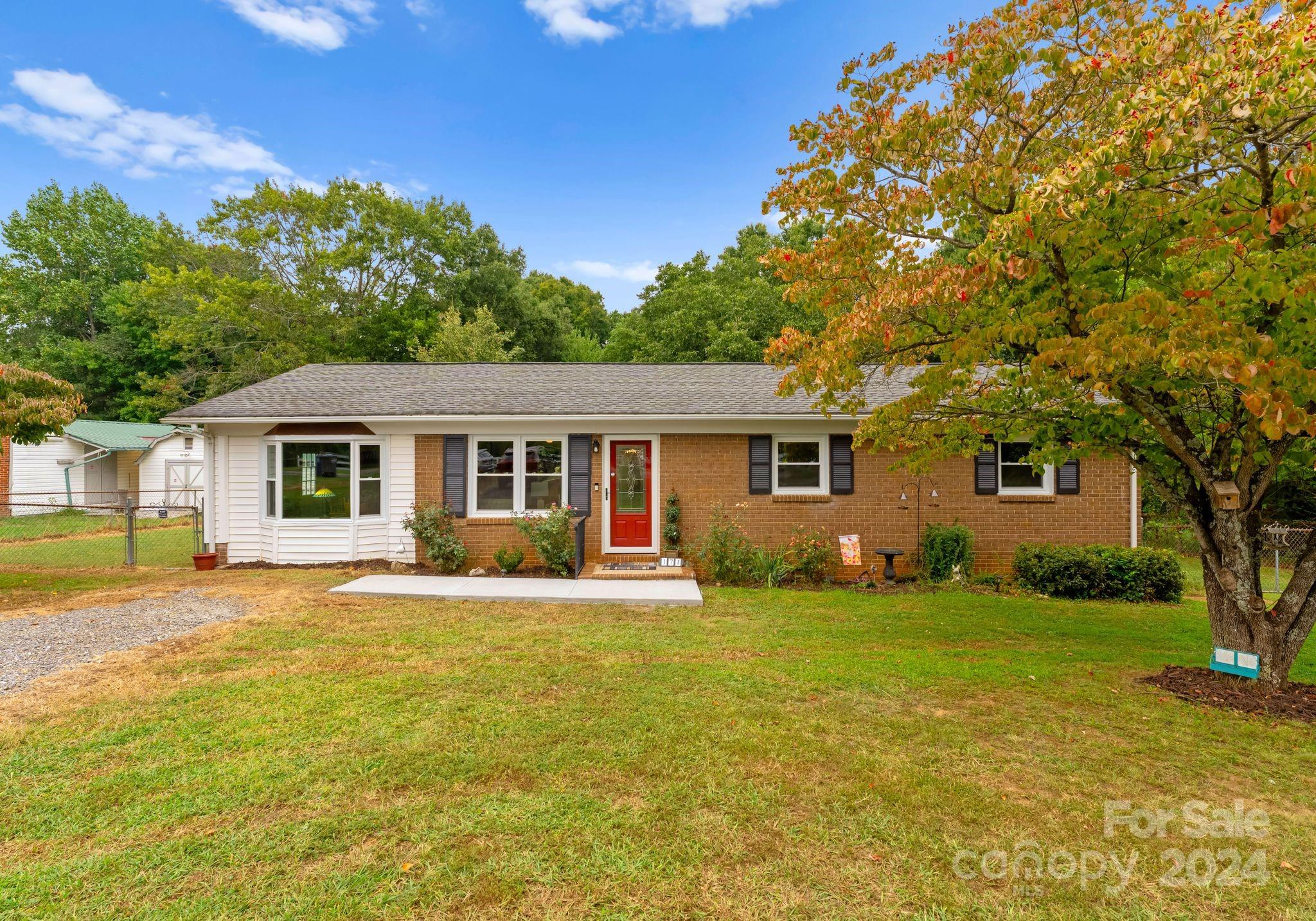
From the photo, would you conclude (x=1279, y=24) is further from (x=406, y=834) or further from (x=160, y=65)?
(x=160, y=65)

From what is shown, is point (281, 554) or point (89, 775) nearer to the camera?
point (89, 775)

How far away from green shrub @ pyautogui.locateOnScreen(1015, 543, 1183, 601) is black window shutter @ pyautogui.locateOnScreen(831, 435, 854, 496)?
3.06 m

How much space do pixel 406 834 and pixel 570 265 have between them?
42743mm

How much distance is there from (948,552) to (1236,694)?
5.00 m

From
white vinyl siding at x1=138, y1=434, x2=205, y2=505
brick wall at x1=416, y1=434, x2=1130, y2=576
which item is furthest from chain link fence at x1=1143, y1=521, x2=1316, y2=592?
white vinyl siding at x1=138, y1=434, x2=205, y2=505

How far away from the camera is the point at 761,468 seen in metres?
10.4

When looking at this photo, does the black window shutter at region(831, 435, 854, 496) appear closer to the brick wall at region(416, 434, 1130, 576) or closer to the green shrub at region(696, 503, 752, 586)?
the brick wall at region(416, 434, 1130, 576)

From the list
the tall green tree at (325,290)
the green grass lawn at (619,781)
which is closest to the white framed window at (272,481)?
the green grass lawn at (619,781)

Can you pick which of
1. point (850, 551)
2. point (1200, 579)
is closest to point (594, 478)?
point (850, 551)

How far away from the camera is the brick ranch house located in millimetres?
10164

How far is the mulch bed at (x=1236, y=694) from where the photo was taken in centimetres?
447

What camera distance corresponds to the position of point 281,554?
10695 mm

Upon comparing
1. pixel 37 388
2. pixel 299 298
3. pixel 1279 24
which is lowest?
pixel 37 388

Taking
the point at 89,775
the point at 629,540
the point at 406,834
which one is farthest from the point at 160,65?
the point at 406,834
